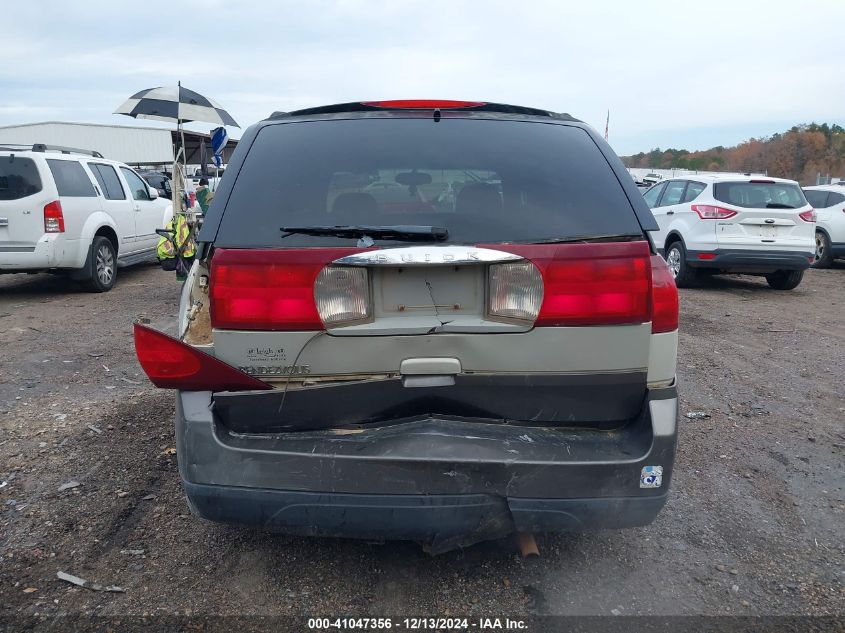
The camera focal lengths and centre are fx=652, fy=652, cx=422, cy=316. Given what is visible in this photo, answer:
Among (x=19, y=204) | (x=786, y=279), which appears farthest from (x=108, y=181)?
(x=786, y=279)

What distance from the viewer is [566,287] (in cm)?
213

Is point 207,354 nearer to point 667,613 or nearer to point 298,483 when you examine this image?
point 298,483

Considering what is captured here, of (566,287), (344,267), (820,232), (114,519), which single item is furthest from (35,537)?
(820,232)

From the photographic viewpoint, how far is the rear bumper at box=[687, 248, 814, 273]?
29.2ft

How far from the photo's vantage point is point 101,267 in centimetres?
881

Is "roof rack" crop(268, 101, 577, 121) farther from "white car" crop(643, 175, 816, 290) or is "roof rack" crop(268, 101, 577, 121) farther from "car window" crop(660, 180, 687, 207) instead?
"car window" crop(660, 180, 687, 207)

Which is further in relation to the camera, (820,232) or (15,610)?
(820,232)

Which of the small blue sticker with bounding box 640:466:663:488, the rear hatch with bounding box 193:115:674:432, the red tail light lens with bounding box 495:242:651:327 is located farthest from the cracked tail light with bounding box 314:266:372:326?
the small blue sticker with bounding box 640:466:663:488

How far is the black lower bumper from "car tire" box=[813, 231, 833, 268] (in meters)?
12.4

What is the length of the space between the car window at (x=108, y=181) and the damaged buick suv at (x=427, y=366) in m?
8.04

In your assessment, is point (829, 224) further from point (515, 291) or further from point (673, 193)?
point (515, 291)

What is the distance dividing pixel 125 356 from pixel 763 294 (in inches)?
328

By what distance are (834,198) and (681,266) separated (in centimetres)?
514

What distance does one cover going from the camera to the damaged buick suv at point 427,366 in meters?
2.11
